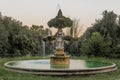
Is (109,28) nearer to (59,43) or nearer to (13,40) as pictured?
(13,40)

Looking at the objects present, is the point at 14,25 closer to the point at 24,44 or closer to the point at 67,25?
the point at 24,44

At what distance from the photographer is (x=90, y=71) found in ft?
52.7

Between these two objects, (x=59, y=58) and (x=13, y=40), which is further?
(x=13, y=40)

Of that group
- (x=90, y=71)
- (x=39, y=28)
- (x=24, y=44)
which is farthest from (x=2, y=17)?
(x=90, y=71)

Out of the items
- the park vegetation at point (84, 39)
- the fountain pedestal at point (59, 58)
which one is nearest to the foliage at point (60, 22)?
the fountain pedestal at point (59, 58)

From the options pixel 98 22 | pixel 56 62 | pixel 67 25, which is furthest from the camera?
pixel 98 22

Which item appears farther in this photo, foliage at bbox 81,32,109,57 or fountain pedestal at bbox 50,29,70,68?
foliage at bbox 81,32,109,57

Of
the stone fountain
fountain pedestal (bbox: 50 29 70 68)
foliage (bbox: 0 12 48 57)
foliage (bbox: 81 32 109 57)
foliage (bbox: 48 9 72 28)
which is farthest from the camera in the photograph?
foliage (bbox: 0 12 48 57)

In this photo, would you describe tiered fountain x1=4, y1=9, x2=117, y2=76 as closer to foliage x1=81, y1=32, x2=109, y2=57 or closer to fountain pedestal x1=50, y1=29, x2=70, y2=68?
fountain pedestal x1=50, y1=29, x2=70, y2=68

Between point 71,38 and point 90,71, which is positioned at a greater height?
point 71,38

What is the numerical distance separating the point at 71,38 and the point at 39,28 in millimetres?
74196

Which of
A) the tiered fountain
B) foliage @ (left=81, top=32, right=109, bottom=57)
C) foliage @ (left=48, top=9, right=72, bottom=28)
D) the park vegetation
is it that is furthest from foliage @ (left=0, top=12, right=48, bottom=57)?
the tiered fountain

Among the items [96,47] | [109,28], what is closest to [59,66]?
[96,47]

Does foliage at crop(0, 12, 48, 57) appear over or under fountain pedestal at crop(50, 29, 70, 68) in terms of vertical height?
over
